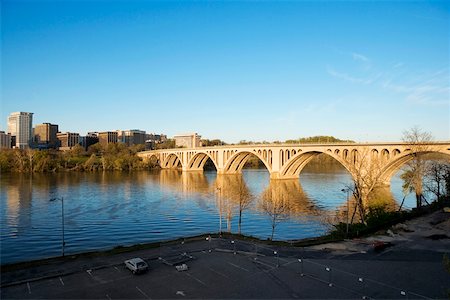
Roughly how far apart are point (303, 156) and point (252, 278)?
74286mm

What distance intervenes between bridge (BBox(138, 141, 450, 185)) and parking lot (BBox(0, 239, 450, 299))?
20803 millimetres

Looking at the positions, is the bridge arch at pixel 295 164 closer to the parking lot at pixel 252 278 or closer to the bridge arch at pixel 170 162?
the parking lot at pixel 252 278

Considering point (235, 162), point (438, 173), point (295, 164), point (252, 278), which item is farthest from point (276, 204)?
point (235, 162)

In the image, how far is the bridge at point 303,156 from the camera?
63.7 metres

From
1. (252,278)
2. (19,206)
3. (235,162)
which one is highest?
(235,162)

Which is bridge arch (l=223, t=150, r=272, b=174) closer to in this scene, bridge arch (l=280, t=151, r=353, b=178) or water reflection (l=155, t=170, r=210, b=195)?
water reflection (l=155, t=170, r=210, b=195)

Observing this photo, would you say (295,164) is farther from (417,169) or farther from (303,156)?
(417,169)

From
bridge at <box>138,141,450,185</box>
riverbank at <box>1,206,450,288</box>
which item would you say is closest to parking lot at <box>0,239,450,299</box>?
riverbank at <box>1,206,450,288</box>

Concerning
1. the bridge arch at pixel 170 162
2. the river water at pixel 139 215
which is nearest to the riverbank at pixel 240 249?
the river water at pixel 139 215

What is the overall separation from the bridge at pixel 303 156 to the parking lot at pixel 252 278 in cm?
2080

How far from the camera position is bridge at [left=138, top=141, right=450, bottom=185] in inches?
2507

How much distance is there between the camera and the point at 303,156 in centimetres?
9325

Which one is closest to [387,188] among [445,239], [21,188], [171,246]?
[445,239]

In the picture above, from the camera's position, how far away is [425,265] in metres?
24.0
